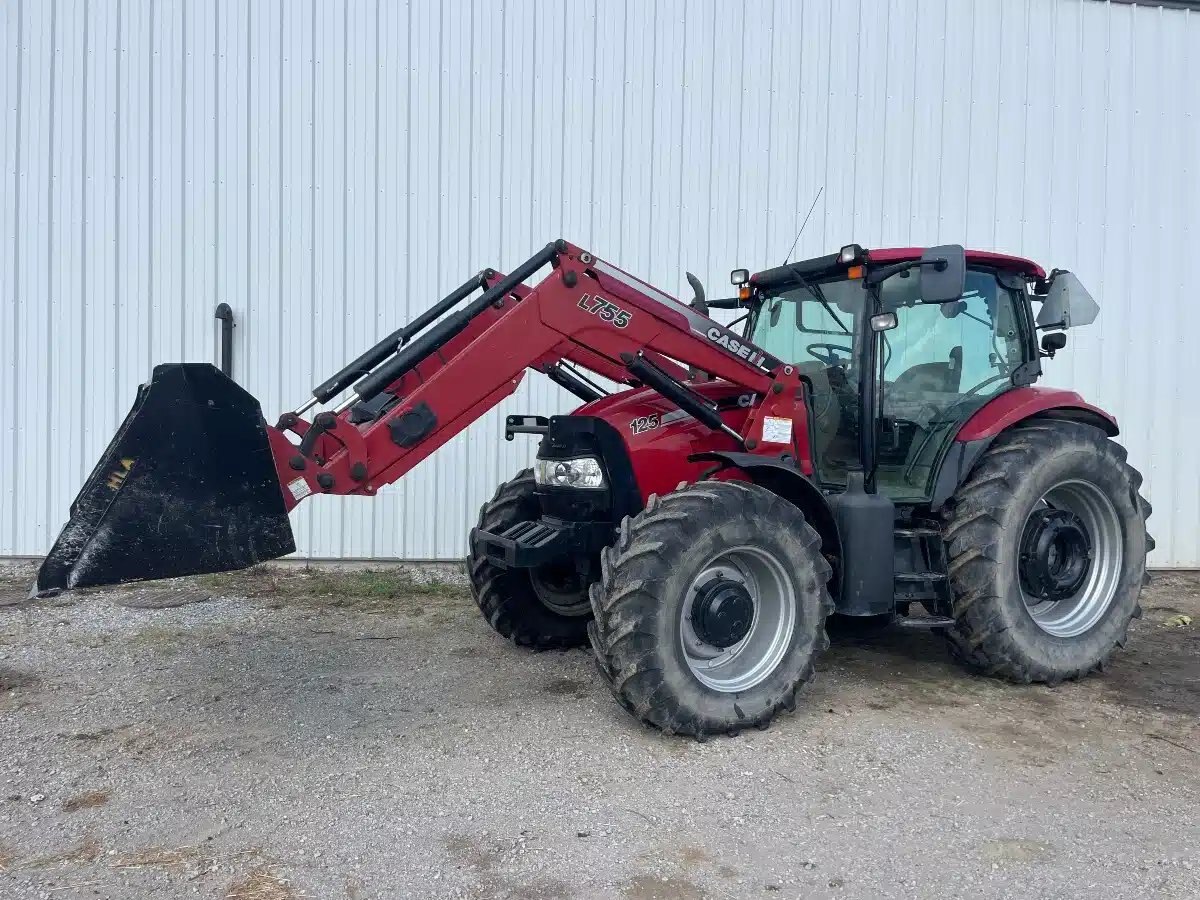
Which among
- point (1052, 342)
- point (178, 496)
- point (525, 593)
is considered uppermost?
point (1052, 342)

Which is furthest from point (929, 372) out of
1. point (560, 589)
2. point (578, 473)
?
point (560, 589)

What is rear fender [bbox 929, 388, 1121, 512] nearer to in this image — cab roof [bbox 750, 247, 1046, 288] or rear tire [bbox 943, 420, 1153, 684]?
rear tire [bbox 943, 420, 1153, 684]

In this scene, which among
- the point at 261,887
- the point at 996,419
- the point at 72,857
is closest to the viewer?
the point at 261,887

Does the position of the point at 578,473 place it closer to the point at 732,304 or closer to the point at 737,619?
the point at 737,619

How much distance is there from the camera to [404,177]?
24.4ft

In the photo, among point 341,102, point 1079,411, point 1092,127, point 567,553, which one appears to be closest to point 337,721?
point 567,553

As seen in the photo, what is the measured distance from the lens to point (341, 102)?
24.1 feet

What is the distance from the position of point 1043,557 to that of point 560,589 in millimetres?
2688

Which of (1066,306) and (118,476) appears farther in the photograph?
(1066,306)

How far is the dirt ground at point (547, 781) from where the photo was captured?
2.83 m

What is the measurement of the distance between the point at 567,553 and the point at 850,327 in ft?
6.51

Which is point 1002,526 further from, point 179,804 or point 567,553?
point 179,804

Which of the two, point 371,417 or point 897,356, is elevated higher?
point 897,356

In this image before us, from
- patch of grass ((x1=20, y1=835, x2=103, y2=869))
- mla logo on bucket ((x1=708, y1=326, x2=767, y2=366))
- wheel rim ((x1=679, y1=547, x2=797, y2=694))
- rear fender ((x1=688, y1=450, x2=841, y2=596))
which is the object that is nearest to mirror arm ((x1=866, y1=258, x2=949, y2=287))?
mla logo on bucket ((x1=708, y1=326, x2=767, y2=366))
